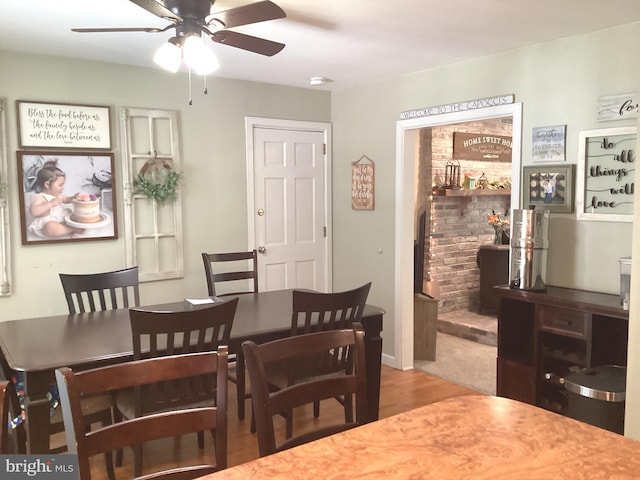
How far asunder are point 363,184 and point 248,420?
2233mm

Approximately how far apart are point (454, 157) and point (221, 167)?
253 centimetres

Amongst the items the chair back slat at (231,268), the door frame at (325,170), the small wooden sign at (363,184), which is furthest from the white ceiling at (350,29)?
the chair back slat at (231,268)

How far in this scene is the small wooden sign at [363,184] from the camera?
4727 mm

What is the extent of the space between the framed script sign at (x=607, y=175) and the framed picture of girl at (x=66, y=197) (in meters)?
3.16

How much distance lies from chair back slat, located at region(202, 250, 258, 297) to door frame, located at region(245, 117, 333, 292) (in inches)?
9.1

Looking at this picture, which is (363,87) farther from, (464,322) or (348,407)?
(348,407)

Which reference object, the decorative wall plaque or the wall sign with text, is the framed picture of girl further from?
the wall sign with text

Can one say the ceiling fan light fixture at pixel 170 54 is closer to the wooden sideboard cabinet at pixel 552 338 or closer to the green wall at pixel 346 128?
the green wall at pixel 346 128

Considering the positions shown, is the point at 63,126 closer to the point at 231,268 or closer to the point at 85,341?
the point at 231,268

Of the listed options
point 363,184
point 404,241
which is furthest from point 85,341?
point 363,184

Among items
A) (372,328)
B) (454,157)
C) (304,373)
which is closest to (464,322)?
(454,157)

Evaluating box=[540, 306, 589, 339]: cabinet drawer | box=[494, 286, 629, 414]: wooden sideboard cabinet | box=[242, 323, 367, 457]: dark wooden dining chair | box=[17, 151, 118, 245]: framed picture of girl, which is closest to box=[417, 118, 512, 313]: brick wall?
box=[494, 286, 629, 414]: wooden sideboard cabinet

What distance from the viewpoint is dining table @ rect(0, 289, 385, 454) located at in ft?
7.41

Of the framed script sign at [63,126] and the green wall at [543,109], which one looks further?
the framed script sign at [63,126]
